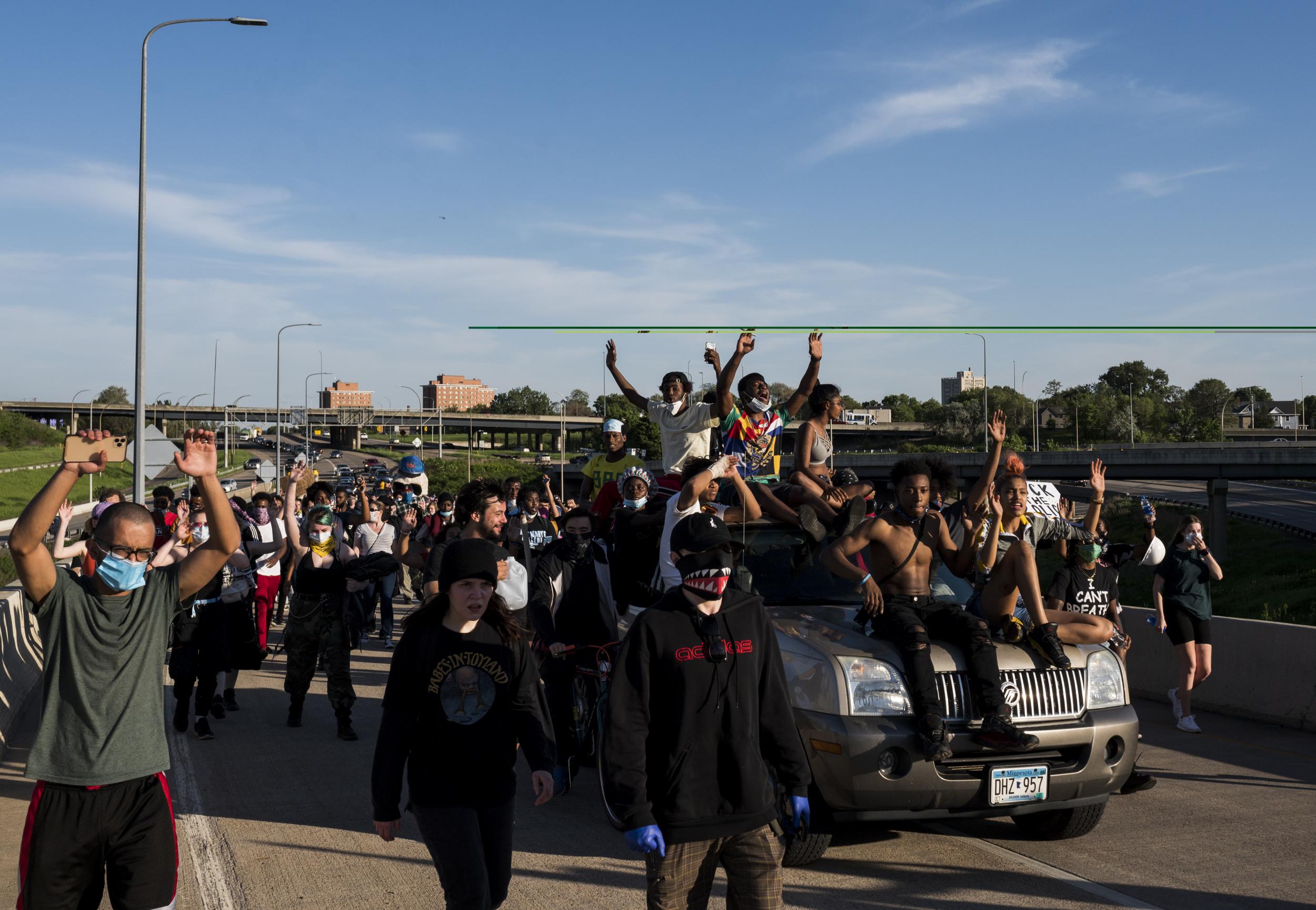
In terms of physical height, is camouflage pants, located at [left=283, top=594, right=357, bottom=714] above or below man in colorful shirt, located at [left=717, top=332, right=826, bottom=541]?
below

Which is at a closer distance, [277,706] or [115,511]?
[115,511]

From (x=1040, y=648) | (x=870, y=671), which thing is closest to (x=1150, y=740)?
(x=1040, y=648)

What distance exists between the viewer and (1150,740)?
10250 millimetres

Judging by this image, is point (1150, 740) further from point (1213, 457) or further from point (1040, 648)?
point (1213, 457)

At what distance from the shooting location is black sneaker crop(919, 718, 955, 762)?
6098 millimetres

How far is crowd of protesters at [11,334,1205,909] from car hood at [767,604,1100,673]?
88 millimetres

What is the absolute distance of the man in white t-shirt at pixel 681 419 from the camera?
10.8 meters

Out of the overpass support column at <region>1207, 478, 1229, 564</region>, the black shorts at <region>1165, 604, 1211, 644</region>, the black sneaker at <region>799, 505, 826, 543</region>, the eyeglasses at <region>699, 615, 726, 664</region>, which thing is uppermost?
the black sneaker at <region>799, 505, 826, 543</region>

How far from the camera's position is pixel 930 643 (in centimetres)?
647

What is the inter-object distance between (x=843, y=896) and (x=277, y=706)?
303 inches

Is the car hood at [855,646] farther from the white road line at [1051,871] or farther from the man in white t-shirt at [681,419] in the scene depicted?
the man in white t-shirt at [681,419]

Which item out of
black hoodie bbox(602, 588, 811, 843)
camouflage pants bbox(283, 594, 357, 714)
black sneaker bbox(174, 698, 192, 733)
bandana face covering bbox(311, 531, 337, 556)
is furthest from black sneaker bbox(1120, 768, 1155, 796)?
black sneaker bbox(174, 698, 192, 733)

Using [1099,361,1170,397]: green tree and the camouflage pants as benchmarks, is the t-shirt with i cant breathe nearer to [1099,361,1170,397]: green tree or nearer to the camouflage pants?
the camouflage pants

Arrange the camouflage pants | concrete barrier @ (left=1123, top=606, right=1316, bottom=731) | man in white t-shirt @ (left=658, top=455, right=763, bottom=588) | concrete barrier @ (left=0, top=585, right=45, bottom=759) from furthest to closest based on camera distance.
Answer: concrete barrier @ (left=1123, top=606, right=1316, bottom=731)
concrete barrier @ (left=0, top=585, right=45, bottom=759)
the camouflage pants
man in white t-shirt @ (left=658, top=455, right=763, bottom=588)
